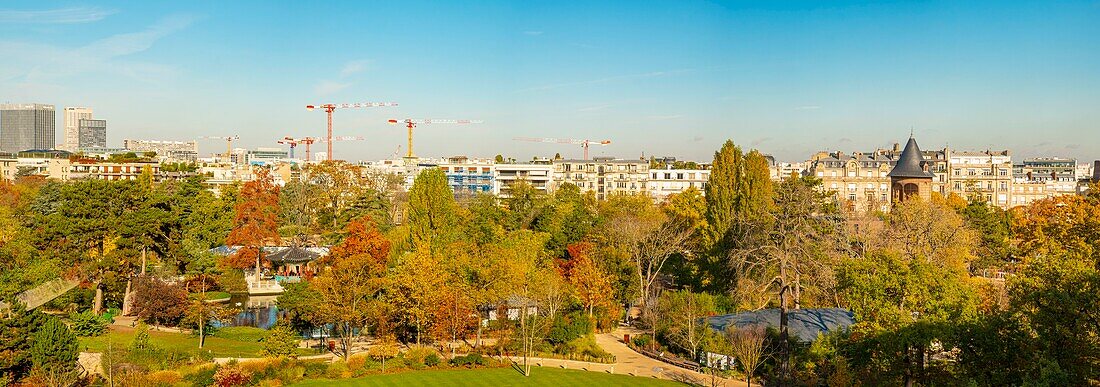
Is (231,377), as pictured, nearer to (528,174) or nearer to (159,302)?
(159,302)

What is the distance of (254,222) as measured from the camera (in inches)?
2394

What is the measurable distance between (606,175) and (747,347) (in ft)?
238

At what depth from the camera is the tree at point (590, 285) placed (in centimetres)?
4288

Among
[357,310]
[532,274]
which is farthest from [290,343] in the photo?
[532,274]

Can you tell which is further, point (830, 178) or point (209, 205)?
point (830, 178)

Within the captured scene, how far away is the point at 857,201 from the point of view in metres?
91.5

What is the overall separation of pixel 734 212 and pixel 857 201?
50.0 m

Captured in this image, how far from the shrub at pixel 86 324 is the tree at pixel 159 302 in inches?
100

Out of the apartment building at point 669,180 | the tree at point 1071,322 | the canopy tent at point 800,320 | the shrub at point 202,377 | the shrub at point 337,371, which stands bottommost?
the shrub at point 337,371

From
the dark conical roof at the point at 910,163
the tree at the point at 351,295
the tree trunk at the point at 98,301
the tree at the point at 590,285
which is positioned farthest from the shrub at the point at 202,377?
the dark conical roof at the point at 910,163

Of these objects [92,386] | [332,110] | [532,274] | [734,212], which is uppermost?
A: [332,110]

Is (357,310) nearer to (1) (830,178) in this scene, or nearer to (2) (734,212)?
(2) (734,212)

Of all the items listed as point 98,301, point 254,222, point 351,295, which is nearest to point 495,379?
point 351,295

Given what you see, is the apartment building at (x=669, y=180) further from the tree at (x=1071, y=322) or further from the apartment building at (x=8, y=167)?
the apartment building at (x=8, y=167)
